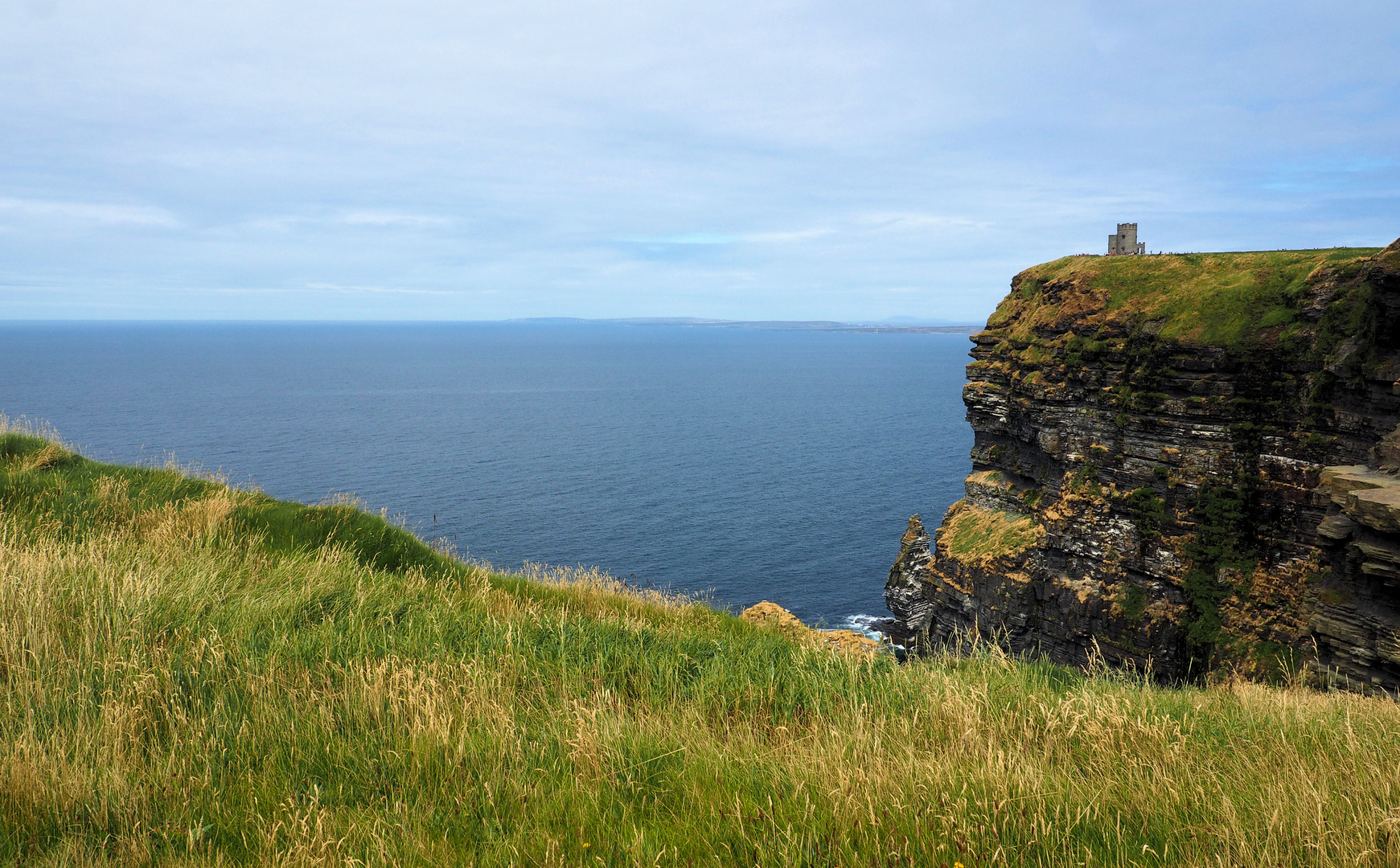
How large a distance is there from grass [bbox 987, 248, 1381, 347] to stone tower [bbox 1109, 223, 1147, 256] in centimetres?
329

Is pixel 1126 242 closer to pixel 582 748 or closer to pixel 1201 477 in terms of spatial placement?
pixel 1201 477

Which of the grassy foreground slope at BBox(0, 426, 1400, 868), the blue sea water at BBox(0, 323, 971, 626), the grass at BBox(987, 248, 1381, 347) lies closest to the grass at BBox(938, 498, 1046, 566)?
the grass at BBox(987, 248, 1381, 347)

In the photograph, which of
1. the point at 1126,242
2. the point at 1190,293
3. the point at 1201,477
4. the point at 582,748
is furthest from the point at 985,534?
the point at 582,748

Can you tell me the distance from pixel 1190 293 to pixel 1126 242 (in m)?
11.4

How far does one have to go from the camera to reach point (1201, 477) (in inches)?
1336

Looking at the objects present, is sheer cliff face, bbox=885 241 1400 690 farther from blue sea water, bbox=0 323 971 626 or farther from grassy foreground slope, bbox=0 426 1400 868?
grassy foreground slope, bbox=0 426 1400 868

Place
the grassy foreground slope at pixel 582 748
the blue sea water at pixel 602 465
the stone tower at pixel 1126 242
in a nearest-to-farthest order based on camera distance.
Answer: the grassy foreground slope at pixel 582 748 < the stone tower at pixel 1126 242 < the blue sea water at pixel 602 465

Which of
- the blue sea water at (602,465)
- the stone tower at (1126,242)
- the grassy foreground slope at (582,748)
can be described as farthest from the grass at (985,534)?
the grassy foreground slope at (582,748)

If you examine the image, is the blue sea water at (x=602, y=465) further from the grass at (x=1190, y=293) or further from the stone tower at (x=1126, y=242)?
the stone tower at (x=1126, y=242)

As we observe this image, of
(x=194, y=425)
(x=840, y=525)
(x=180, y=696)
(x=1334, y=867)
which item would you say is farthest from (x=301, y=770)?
(x=194, y=425)

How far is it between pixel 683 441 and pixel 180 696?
114 meters

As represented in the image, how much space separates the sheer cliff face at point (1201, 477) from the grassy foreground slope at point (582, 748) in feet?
82.2

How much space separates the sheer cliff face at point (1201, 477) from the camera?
91.4 feet

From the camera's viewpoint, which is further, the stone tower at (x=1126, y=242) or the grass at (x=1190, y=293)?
the stone tower at (x=1126, y=242)
